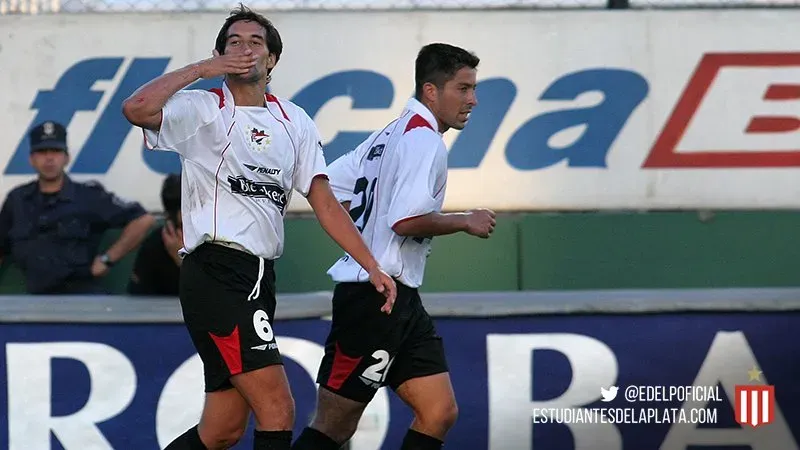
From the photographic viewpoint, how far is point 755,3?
9484 mm

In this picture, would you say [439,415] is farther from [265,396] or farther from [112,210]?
[112,210]

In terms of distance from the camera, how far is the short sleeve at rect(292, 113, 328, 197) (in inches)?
209

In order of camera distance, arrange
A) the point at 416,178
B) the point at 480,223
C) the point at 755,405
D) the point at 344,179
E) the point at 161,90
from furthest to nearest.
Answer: the point at 755,405
the point at 344,179
the point at 416,178
the point at 480,223
the point at 161,90

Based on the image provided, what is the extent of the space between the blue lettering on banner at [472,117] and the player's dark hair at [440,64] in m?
Answer: 3.31

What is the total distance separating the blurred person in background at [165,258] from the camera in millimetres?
7930

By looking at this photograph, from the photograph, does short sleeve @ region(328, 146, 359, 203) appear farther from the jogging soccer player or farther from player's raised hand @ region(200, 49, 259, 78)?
player's raised hand @ region(200, 49, 259, 78)

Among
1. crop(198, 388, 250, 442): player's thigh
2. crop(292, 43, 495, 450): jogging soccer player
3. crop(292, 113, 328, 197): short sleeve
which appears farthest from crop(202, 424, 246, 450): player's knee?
crop(292, 113, 328, 197): short sleeve

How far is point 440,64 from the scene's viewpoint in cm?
590

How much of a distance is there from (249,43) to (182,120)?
1.26 feet

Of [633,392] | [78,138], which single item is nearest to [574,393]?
[633,392]

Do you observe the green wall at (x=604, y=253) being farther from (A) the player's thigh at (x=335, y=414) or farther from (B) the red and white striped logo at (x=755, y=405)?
(A) the player's thigh at (x=335, y=414)

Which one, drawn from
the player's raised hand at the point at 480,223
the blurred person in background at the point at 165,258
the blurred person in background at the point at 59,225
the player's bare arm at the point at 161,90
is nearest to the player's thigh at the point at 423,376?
the player's raised hand at the point at 480,223

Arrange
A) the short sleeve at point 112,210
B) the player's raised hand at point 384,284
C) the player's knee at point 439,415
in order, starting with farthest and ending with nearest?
1. the short sleeve at point 112,210
2. the player's knee at point 439,415
3. the player's raised hand at point 384,284

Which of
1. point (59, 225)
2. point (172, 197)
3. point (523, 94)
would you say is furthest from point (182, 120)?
point (523, 94)
